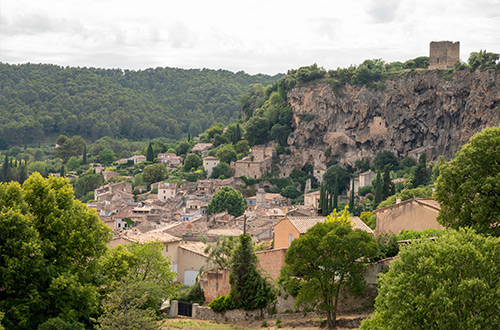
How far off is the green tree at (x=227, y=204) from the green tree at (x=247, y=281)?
4782 cm

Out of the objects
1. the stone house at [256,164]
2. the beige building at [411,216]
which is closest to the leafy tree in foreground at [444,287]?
the beige building at [411,216]

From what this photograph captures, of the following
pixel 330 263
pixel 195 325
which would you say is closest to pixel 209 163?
pixel 195 325

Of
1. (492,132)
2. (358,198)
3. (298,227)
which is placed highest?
(492,132)

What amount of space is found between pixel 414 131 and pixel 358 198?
21559 mm

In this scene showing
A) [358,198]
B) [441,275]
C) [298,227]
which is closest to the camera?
[441,275]

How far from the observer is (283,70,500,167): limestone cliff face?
96750 millimetres

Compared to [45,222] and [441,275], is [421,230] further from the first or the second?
[45,222]

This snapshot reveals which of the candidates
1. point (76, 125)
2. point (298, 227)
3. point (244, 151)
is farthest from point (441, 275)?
point (76, 125)

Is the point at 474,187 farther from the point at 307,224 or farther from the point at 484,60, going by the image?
the point at 484,60

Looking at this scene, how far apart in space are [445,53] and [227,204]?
38404 mm

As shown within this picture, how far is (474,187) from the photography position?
85.5 ft

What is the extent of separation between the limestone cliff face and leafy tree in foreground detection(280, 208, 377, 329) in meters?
69.5

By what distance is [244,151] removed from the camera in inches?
4316

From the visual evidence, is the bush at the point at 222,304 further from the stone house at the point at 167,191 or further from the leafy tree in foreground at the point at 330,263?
the stone house at the point at 167,191
